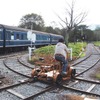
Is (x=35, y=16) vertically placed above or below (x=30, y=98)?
above

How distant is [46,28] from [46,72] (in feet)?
249

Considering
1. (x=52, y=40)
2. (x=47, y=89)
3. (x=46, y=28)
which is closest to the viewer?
(x=47, y=89)

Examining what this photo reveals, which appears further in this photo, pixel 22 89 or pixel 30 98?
pixel 22 89

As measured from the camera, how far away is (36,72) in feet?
33.6

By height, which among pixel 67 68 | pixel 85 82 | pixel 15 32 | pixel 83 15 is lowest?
pixel 85 82

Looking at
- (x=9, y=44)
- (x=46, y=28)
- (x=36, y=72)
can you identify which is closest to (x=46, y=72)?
(x=36, y=72)

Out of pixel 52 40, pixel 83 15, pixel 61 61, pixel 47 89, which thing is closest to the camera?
pixel 47 89

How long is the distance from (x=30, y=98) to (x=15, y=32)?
64.2 feet

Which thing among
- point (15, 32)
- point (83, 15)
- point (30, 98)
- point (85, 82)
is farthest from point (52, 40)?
point (30, 98)

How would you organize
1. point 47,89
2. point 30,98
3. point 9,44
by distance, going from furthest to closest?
1. point 9,44
2. point 47,89
3. point 30,98

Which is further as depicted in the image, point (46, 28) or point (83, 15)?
point (46, 28)

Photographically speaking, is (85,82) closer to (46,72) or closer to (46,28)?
(46,72)

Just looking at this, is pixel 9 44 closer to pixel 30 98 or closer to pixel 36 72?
pixel 36 72

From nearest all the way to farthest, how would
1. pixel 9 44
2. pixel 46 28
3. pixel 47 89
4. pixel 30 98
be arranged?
pixel 30 98 < pixel 47 89 < pixel 9 44 < pixel 46 28
